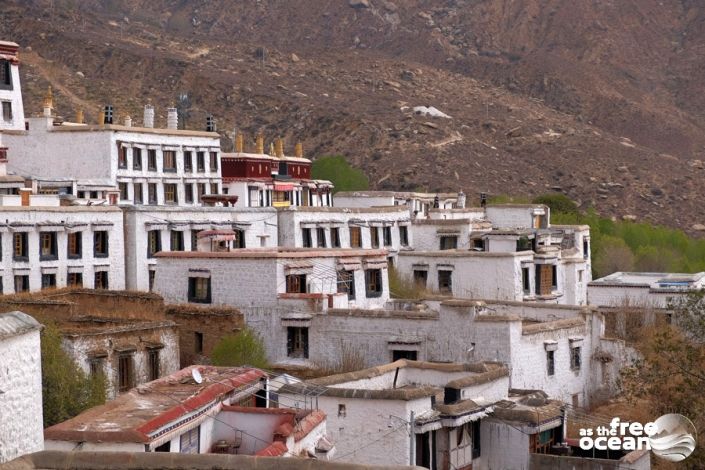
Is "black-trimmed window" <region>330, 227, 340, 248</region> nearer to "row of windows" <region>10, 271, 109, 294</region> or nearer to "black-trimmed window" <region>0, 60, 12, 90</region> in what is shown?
"row of windows" <region>10, 271, 109, 294</region>

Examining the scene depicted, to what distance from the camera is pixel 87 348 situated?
3634 cm

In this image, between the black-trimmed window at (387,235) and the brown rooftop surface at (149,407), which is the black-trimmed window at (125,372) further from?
the black-trimmed window at (387,235)

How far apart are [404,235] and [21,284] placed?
67.5 feet

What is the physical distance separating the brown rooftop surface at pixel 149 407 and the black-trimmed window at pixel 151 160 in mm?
33476

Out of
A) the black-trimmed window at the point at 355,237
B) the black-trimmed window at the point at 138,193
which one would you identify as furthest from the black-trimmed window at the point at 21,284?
the black-trimmed window at the point at 355,237

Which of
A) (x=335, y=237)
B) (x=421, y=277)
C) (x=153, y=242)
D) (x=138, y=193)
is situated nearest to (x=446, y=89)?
(x=138, y=193)

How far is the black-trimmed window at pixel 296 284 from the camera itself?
43375 millimetres

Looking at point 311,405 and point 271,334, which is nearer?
point 311,405

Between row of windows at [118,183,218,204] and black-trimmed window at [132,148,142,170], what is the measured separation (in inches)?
32.2

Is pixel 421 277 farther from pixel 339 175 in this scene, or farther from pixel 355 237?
pixel 339 175

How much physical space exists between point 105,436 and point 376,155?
9525 cm

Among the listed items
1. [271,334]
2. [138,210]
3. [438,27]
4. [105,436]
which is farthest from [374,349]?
[438,27]

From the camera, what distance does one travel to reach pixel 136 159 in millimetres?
64438

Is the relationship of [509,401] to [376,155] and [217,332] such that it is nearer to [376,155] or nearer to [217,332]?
[217,332]
